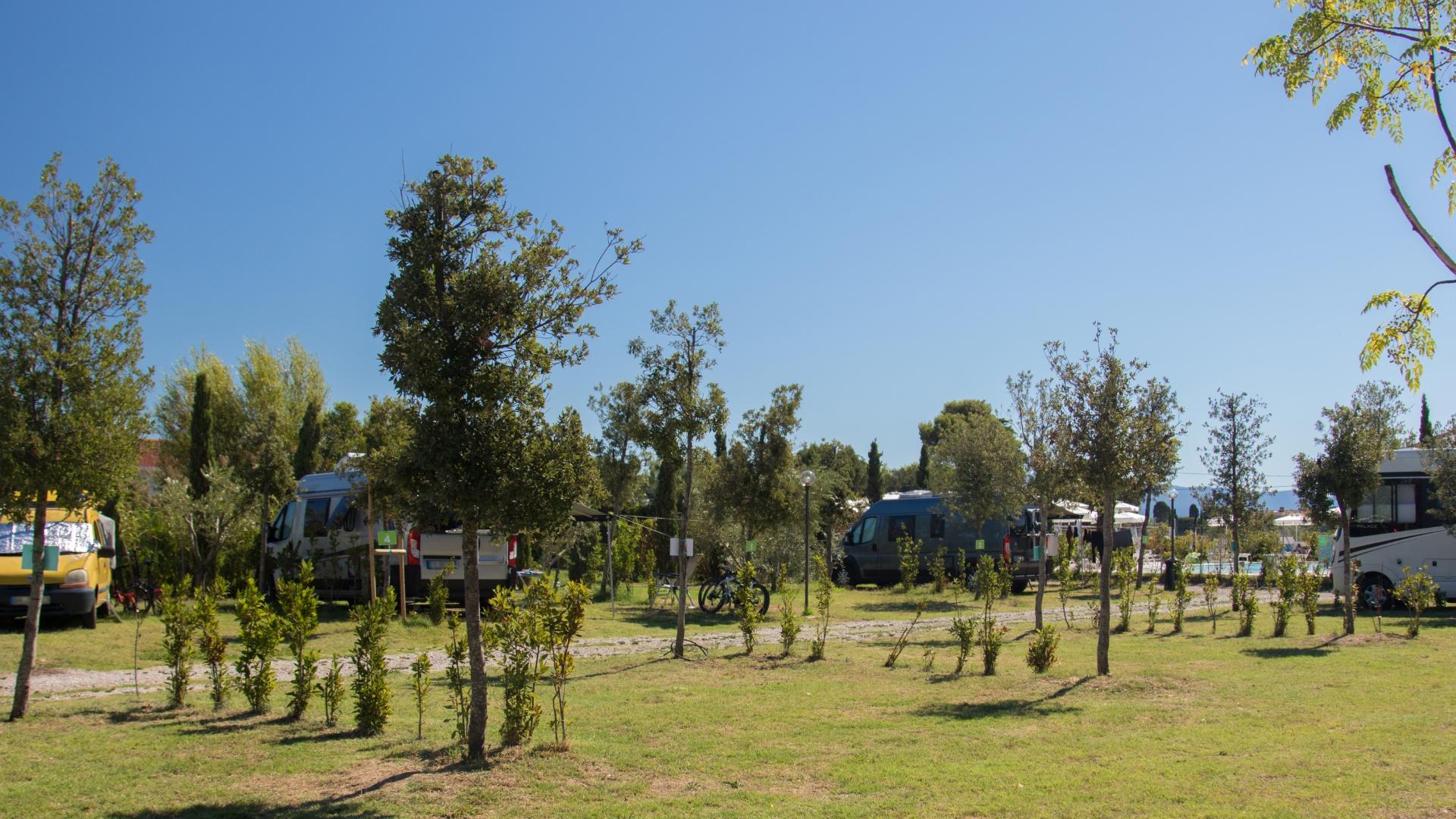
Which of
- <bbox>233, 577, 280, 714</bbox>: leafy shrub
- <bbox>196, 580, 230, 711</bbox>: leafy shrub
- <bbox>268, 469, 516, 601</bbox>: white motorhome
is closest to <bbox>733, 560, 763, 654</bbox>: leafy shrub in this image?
<bbox>268, 469, 516, 601</bbox>: white motorhome

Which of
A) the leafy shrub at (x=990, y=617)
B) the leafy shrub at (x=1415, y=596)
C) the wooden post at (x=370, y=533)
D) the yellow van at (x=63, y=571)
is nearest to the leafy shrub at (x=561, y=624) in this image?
the leafy shrub at (x=990, y=617)

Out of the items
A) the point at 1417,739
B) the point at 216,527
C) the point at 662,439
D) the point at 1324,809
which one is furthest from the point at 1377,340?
the point at 216,527

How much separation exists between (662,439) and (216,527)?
9.01m

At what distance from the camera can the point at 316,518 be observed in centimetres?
1636

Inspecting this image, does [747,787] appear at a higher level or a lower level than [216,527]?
lower

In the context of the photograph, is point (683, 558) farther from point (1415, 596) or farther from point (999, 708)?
point (1415, 596)

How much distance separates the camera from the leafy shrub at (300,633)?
7.79 meters

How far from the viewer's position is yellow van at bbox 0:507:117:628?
13.1 meters

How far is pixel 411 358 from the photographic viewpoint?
20.0ft

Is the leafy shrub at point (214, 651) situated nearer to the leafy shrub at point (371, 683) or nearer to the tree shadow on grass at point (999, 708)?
the leafy shrub at point (371, 683)

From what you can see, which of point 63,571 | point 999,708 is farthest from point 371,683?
point 63,571

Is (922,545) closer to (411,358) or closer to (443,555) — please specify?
(443,555)

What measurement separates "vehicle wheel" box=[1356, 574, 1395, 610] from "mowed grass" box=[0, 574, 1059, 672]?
17.6 ft

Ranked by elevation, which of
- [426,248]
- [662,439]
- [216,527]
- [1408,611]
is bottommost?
[1408,611]
